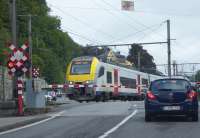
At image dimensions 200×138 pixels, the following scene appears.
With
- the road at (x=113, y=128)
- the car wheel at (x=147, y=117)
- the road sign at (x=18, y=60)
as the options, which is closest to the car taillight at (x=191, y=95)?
the road at (x=113, y=128)

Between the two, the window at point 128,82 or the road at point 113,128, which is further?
the window at point 128,82

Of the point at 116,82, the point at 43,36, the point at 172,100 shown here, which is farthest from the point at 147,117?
the point at 43,36

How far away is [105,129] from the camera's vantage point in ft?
62.8

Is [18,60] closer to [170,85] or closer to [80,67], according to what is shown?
[170,85]

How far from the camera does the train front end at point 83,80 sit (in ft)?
171

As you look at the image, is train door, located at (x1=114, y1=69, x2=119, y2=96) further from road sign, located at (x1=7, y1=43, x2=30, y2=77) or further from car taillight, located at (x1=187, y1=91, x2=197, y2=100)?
car taillight, located at (x1=187, y1=91, x2=197, y2=100)

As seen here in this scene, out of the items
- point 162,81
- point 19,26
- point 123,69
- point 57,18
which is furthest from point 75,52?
point 162,81

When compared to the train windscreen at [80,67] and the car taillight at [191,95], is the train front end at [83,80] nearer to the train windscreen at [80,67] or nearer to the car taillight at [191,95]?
the train windscreen at [80,67]

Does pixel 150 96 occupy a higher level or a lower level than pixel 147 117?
higher

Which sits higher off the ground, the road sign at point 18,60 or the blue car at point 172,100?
the road sign at point 18,60

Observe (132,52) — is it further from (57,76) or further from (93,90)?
(93,90)

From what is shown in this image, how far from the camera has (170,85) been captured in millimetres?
21922

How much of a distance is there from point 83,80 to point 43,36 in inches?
1952

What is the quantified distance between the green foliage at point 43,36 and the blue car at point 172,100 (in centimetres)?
5764
